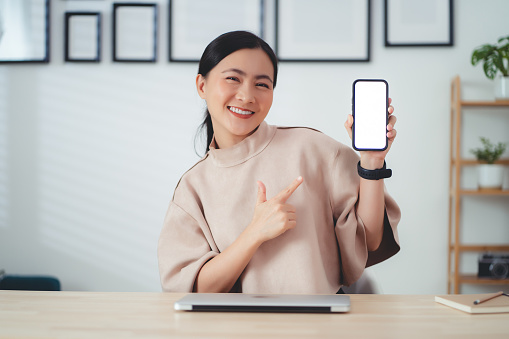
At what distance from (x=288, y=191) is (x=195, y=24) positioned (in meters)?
1.99

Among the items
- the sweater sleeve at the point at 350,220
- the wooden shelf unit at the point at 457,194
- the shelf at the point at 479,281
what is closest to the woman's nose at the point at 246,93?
the sweater sleeve at the point at 350,220

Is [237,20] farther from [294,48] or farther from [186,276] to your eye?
[186,276]

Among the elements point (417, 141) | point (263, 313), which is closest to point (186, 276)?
point (263, 313)

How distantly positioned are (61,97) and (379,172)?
230 centimetres

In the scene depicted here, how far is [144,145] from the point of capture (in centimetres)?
275

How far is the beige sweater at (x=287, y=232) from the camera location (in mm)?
1014

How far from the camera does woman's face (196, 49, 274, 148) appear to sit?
3.68ft

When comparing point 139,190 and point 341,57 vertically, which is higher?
point 341,57

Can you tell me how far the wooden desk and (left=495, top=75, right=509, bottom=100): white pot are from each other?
2020 millimetres

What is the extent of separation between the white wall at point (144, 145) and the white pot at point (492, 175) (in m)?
0.18

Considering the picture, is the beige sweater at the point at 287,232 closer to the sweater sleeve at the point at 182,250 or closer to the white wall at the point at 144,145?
the sweater sleeve at the point at 182,250

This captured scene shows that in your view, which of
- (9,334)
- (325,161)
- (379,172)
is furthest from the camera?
(325,161)

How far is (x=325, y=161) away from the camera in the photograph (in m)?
1.12

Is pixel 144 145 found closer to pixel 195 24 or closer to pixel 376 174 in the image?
pixel 195 24
